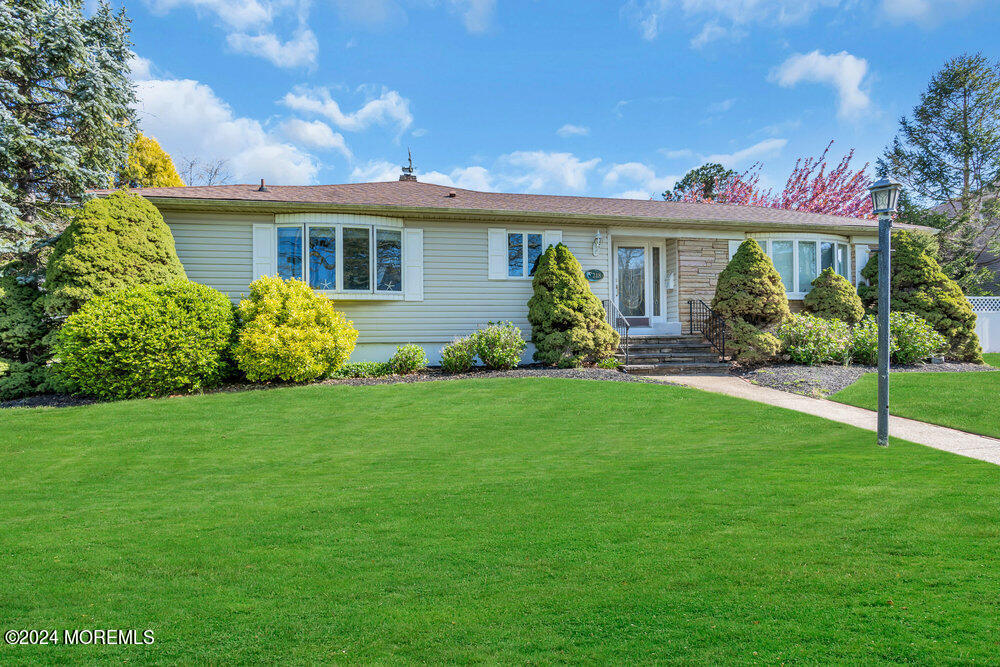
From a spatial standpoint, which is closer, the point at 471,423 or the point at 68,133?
the point at 471,423

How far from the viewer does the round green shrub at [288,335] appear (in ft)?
28.7

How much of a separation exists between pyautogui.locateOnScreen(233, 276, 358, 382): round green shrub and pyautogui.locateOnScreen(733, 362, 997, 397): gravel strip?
25.8 feet

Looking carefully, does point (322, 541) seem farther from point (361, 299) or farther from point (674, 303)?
point (674, 303)

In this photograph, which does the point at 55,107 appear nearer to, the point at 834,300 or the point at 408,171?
the point at 408,171

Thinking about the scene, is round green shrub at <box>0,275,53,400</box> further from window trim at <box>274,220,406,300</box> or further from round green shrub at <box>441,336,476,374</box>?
round green shrub at <box>441,336,476,374</box>

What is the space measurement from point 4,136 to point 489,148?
50.2ft

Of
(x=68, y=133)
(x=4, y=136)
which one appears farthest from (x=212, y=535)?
(x=68, y=133)

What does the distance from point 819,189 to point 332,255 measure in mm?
28027

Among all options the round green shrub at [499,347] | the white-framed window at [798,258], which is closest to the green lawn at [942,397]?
→ the white-framed window at [798,258]

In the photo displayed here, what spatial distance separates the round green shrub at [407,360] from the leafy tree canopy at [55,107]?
857cm

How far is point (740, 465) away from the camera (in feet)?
16.1

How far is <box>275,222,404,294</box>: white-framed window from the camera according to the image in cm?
1079

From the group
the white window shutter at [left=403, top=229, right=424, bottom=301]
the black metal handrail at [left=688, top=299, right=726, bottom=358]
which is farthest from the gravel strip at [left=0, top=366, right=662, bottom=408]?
the black metal handrail at [left=688, top=299, right=726, bottom=358]
